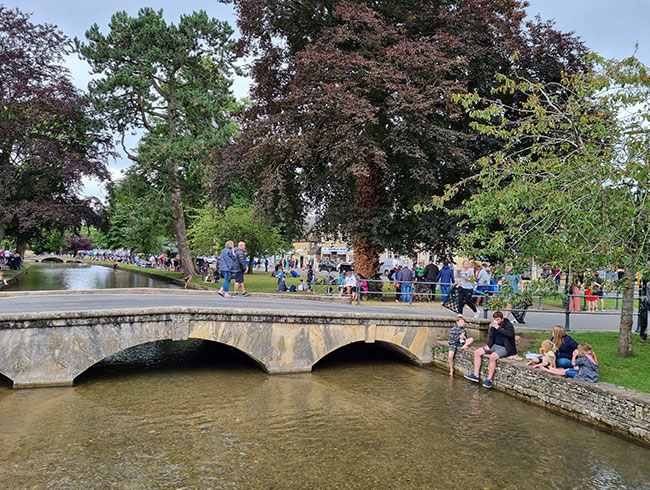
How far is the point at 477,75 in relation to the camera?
20.4 meters

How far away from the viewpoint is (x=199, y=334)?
467 inches

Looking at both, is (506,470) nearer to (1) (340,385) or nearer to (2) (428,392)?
(2) (428,392)

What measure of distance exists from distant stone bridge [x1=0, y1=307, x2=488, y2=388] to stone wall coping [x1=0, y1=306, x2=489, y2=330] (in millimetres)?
19

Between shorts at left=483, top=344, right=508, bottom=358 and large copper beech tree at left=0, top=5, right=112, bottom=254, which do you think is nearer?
shorts at left=483, top=344, right=508, bottom=358

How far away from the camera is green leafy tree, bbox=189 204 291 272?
32.4 meters

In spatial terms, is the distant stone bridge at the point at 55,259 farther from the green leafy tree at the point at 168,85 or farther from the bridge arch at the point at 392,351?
the bridge arch at the point at 392,351

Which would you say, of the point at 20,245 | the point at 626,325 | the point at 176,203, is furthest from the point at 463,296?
the point at 20,245

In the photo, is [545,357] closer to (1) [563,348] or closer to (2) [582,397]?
A: (1) [563,348]

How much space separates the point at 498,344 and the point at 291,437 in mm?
6161

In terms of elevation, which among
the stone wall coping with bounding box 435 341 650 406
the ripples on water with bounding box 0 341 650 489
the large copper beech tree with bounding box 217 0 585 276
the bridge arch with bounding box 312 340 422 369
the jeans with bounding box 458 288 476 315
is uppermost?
the large copper beech tree with bounding box 217 0 585 276

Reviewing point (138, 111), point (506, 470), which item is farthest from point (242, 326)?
point (138, 111)

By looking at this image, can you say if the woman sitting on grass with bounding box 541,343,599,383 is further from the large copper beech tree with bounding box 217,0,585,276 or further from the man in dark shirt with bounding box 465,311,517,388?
the large copper beech tree with bounding box 217,0,585,276

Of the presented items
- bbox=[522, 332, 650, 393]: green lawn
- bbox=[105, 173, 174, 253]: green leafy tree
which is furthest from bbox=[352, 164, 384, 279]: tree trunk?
bbox=[105, 173, 174, 253]: green leafy tree

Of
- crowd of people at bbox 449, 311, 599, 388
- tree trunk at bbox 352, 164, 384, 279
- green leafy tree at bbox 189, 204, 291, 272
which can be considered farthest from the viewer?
green leafy tree at bbox 189, 204, 291, 272
